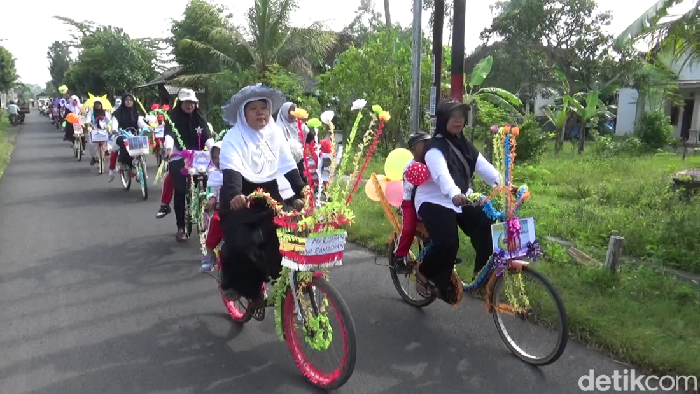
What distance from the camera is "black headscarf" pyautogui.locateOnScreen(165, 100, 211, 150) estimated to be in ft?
23.9

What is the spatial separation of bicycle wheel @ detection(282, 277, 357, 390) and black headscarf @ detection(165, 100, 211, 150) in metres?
4.02

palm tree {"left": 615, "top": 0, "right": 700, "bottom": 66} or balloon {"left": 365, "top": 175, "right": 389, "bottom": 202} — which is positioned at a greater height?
palm tree {"left": 615, "top": 0, "right": 700, "bottom": 66}

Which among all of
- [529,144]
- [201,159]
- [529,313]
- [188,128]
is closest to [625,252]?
[529,313]

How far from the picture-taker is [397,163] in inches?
206

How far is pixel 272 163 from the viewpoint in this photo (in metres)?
4.31

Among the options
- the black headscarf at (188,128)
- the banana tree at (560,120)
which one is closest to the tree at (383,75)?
the banana tree at (560,120)

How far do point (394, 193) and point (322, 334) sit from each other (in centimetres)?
198

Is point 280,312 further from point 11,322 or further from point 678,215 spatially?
point 678,215

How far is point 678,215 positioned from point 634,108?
76.3ft

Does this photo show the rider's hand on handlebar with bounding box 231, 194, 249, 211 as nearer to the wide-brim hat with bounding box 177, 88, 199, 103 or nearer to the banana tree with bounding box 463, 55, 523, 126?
the wide-brim hat with bounding box 177, 88, 199, 103

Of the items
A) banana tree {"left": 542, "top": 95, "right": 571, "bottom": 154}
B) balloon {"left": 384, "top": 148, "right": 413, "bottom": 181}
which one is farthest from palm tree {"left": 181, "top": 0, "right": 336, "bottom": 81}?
balloon {"left": 384, "top": 148, "right": 413, "bottom": 181}

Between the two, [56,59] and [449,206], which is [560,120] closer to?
[449,206]

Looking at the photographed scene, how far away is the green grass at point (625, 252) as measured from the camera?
411 centimetres

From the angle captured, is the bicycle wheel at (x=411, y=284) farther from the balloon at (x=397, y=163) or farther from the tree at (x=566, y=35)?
the tree at (x=566, y=35)
